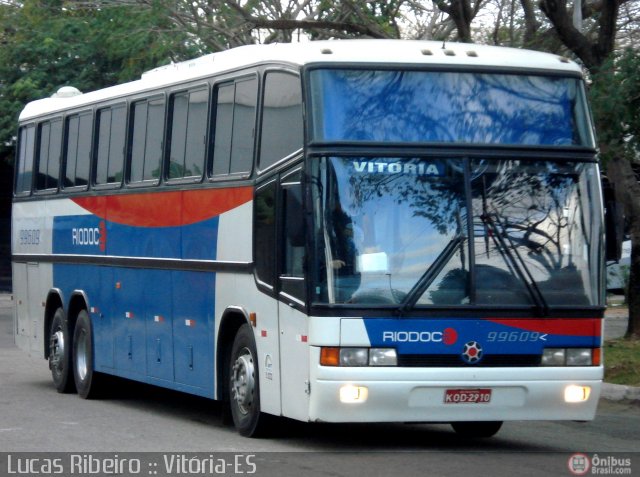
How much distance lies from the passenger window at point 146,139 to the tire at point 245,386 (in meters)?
2.70

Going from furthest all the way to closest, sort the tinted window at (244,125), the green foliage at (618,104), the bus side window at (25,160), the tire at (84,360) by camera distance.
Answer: the bus side window at (25,160)
the tire at (84,360)
the green foliage at (618,104)
the tinted window at (244,125)

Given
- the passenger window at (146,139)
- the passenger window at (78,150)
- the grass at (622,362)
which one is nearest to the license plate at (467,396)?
the passenger window at (146,139)

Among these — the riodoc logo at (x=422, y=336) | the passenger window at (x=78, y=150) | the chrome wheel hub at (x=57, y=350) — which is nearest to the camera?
the riodoc logo at (x=422, y=336)

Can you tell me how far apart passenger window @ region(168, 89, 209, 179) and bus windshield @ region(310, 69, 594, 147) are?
98.0 inches

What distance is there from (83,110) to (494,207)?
732 cm

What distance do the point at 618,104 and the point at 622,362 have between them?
3496 mm

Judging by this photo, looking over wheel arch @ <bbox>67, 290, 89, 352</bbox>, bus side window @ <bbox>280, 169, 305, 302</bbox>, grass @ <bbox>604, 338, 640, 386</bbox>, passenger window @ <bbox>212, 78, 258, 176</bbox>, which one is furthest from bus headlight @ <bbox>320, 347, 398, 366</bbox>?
wheel arch @ <bbox>67, 290, 89, 352</bbox>

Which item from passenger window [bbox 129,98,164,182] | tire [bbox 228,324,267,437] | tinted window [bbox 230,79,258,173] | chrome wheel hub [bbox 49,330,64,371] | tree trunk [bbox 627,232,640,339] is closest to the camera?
tire [bbox 228,324,267,437]

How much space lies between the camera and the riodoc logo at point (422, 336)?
9.84 metres

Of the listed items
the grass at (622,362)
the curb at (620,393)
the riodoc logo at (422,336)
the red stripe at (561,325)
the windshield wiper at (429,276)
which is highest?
the windshield wiper at (429,276)

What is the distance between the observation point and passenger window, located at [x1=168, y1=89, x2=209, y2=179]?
41.0 ft

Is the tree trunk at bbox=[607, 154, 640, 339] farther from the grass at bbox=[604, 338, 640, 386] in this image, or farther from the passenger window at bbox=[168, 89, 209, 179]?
the passenger window at bbox=[168, 89, 209, 179]

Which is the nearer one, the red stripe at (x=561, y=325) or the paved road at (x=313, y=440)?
the paved road at (x=313, y=440)

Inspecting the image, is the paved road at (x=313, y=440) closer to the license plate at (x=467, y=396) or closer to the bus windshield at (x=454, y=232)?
the license plate at (x=467, y=396)
